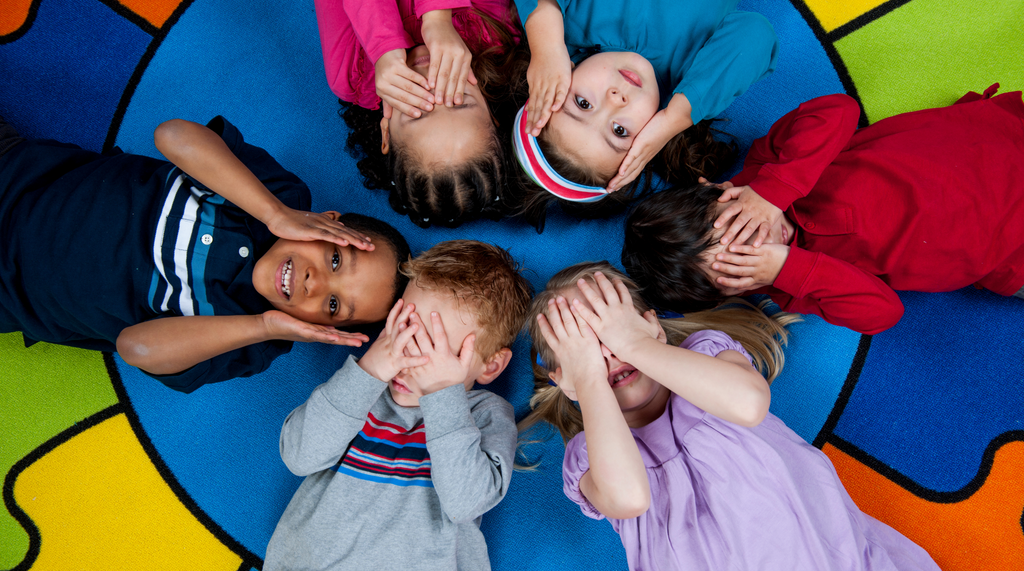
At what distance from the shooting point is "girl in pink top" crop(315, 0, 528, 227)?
1152 millimetres

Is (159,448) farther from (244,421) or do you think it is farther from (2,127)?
(2,127)

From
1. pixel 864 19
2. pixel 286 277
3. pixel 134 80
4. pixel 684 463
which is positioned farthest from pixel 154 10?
pixel 864 19

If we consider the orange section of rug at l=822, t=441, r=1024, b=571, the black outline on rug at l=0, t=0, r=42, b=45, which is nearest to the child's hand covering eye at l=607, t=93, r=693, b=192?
the orange section of rug at l=822, t=441, r=1024, b=571

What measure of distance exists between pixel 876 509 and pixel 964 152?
900mm

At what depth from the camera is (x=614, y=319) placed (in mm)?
1089

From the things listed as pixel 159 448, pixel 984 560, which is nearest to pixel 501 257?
pixel 159 448

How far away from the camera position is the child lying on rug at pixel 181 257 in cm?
117

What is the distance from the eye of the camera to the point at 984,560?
1.31 meters

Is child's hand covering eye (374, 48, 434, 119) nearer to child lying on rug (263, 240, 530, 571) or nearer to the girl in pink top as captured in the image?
the girl in pink top

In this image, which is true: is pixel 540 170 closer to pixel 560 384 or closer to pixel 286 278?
pixel 560 384

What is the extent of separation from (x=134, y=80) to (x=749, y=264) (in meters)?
1.71

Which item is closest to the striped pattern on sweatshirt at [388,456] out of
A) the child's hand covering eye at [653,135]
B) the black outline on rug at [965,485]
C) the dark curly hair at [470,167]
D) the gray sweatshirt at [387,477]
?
the gray sweatshirt at [387,477]

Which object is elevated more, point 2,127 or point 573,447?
point 2,127

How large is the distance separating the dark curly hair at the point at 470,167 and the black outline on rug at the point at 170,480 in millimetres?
887
